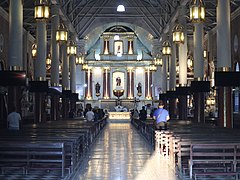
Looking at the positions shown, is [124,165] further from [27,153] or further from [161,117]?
[161,117]

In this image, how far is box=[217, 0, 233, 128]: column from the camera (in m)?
21.0

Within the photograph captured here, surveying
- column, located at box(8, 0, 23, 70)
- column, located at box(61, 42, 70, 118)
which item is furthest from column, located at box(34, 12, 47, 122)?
column, located at box(61, 42, 70, 118)

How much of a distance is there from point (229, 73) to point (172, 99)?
19.2 metres

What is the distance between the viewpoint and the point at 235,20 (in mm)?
38281

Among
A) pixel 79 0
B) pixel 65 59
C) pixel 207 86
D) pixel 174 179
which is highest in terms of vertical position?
pixel 79 0

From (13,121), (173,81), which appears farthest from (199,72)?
(13,121)

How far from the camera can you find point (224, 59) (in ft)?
72.7

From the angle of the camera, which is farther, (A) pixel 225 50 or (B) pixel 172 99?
(B) pixel 172 99

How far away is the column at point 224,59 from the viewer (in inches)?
827

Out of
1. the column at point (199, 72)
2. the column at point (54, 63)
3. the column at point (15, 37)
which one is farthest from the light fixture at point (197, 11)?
the column at point (54, 63)

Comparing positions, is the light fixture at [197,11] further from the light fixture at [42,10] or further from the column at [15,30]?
the column at [15,30]

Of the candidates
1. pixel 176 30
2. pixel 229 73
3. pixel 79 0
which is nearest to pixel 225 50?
pixel 229 73

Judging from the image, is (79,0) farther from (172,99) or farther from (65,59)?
(172,99)

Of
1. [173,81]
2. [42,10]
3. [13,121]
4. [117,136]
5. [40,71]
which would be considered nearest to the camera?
[13,121]
